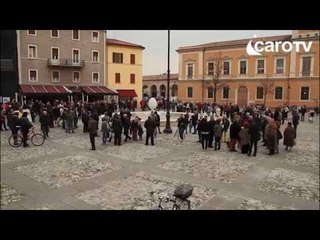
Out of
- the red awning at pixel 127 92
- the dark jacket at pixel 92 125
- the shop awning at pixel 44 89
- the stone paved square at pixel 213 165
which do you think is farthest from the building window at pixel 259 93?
the dark jacket at pixel 92 125

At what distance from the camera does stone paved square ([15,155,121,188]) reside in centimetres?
948

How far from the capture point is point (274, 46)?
44125 mm

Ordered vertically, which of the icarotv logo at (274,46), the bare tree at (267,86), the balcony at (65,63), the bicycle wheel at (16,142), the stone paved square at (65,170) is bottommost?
the stone paved square at (65,170)

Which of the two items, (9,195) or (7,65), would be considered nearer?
(9,195)

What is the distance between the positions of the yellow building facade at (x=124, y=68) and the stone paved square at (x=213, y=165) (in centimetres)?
3201

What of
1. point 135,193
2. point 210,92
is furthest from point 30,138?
point 210,92

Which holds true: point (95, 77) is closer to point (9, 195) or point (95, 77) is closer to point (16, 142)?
point (16, 142)

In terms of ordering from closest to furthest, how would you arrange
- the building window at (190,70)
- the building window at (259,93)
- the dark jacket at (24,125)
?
the dark jacket at (24,125), the building window at (259,93), the building window at (190,70)

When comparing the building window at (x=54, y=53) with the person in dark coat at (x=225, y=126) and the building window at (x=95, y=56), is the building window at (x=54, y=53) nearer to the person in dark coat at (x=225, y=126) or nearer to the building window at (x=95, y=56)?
the building window at (x=95, y=56)

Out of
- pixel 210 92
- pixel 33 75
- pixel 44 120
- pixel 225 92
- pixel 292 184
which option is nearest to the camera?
pixel 292 184

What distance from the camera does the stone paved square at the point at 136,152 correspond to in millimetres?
12617

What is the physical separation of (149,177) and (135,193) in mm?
1609

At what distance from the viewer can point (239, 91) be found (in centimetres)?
5184
